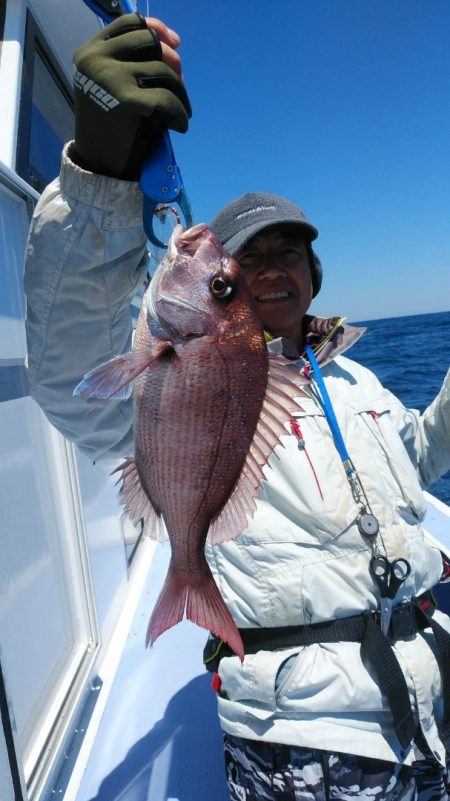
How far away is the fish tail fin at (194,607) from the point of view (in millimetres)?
1224

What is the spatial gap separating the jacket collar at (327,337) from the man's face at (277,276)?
0.10 m

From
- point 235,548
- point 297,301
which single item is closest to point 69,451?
point 235,548

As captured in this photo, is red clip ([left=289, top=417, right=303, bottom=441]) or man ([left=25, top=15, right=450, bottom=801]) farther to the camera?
red clip ([left=289, top=417, right=303, bottom=441])

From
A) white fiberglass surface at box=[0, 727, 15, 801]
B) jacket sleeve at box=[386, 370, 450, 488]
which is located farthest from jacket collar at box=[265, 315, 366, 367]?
white fiberglass surface at box=[0, 727, 15, 801]

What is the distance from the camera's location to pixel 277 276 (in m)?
2.08

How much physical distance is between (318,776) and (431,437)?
1.40m

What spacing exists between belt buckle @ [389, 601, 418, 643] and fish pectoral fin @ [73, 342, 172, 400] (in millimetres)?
1192

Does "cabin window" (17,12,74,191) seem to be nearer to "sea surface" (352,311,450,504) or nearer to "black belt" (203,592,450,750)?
"black belt" (203,592,450,750)

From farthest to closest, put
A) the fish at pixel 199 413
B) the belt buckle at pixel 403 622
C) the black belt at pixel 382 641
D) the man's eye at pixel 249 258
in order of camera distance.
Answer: the man's eye at pixel 249 258 < the belt buckle at pixel 403 622 < the black belt at pixel 382 641 < the fish at pixel 199 413

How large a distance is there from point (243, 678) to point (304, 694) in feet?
0.62

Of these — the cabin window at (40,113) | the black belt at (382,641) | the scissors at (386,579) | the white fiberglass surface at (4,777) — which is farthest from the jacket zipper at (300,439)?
the cabin window at (40,113)

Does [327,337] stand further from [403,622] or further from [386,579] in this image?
[403,622]

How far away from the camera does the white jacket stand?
1328mm

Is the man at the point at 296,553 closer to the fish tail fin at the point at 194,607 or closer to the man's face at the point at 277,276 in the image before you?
the man's face at the point at 277,276
